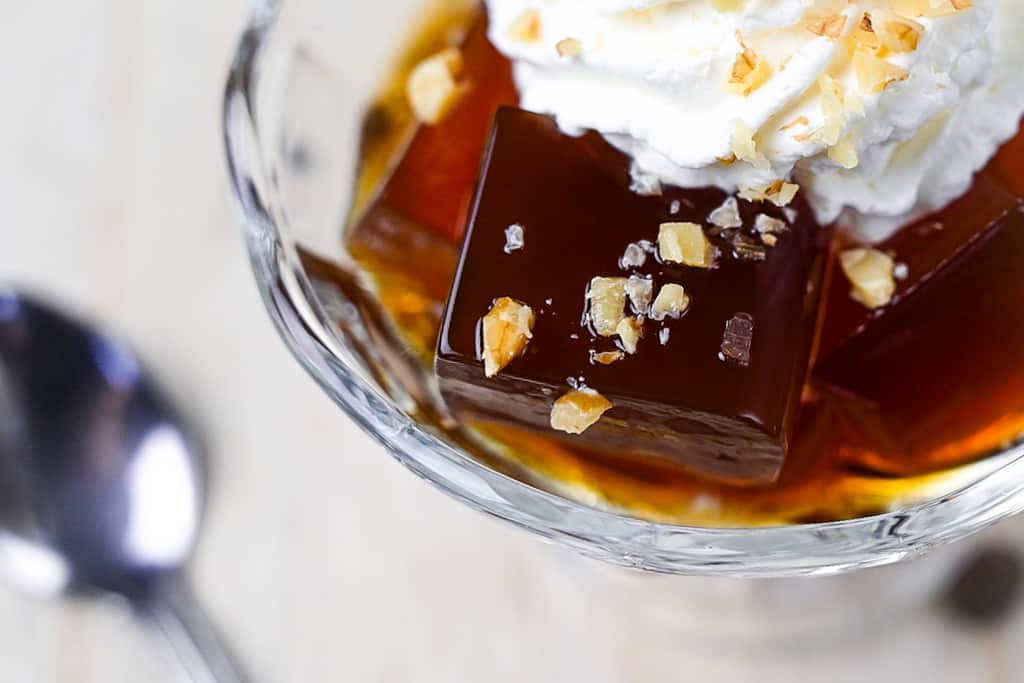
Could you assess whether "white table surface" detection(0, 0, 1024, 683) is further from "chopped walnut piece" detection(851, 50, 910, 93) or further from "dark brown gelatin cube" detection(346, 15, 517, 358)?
"chopped walnut piece" detection(851, 50, 910, 93)

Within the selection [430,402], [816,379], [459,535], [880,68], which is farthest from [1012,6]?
[459,535]

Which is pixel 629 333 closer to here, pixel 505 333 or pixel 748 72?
pixel 505 333

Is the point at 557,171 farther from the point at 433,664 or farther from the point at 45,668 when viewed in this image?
the point at 45,668

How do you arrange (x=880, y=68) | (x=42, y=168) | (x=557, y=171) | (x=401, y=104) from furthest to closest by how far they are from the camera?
(x=42, y=168) → (x=401, y=104) → (x=557, y=171) → (x=880, y=68)

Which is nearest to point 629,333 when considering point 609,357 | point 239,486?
point 609,357

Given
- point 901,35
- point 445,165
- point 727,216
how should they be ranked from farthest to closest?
point 445,165 → point 727,216 → point 901,35

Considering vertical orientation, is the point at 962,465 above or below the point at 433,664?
above

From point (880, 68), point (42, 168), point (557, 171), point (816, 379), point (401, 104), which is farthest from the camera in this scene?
point (42, 168)
